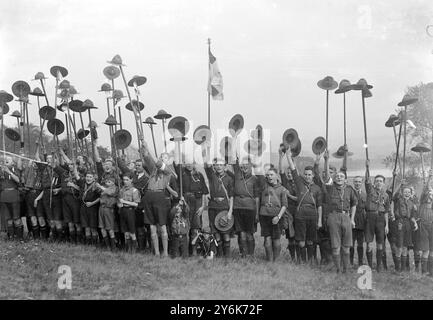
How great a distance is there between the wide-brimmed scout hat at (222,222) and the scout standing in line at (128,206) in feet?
5.13

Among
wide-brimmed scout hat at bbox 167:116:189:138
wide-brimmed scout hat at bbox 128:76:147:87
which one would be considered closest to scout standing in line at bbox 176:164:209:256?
wide-brimmed scout hat at bbox 167:116:189:138

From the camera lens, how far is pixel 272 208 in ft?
30.0

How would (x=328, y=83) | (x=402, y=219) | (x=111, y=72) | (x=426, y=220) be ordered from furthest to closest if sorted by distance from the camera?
(x=111, y=72)
(x=328, y=83)
(x=402, y=219)
(x=426, y=220)

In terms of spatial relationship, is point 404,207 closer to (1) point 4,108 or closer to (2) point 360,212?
(2) point 360,212

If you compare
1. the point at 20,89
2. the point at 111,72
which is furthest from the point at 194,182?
the point at 20,89

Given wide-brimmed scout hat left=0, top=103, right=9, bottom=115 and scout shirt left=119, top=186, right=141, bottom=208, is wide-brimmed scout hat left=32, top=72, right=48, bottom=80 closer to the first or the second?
wide-brimmed scout hat left=0, top=103, right=9, bottom=115

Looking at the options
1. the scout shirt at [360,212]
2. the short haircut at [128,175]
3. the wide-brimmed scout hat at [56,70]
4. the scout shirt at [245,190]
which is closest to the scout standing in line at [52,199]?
the short haircut at [128,175]

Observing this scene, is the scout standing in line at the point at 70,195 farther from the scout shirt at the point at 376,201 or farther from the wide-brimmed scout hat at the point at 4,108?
the scout shirt at the point at 376,201

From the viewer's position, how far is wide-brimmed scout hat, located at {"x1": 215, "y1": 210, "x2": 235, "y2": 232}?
367 inches

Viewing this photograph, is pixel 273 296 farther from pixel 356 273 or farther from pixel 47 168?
pixel 47 168

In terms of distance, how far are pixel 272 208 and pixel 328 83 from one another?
316 centimetres
